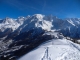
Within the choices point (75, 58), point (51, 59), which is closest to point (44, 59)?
point (51, 59)

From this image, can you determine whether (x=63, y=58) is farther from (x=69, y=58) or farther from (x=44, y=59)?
(x=44, y=59)

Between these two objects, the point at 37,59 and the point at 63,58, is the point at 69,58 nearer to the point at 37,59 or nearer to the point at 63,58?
the point at 63,58

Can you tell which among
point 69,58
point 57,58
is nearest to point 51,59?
point 57,58

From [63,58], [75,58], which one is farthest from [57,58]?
[75,58]

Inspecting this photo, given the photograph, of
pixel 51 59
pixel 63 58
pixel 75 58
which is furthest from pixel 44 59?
pixel 75 58

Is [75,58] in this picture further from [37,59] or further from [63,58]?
[37,59]

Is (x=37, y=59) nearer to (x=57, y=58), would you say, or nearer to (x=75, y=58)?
(x=57, y=58)
